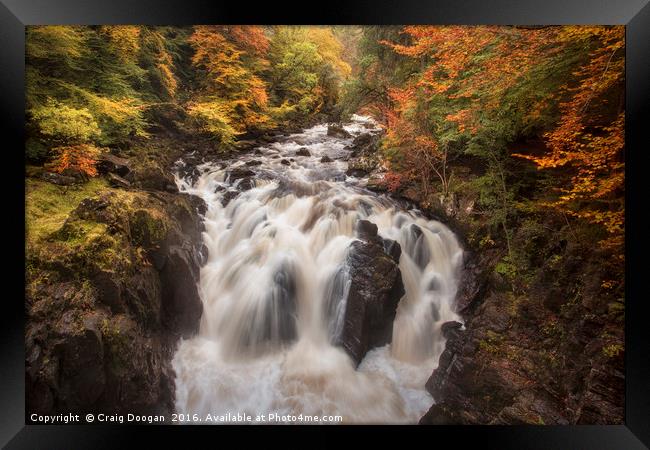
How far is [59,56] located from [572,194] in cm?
549

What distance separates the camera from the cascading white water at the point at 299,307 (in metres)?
3.04

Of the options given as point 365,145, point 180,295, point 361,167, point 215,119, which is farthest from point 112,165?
point 365,145

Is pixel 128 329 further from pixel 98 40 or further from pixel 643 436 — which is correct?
pixel 643 436

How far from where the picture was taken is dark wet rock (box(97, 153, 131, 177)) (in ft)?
10.0

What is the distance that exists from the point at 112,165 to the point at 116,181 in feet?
0.60

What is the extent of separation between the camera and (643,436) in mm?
2639

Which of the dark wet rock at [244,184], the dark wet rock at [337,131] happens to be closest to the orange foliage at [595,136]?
the dark wet rock at [337,131]

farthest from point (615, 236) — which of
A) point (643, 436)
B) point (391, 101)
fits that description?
point (391, 101)

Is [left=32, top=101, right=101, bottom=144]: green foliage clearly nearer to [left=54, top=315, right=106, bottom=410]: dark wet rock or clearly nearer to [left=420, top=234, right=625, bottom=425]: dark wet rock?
[left=54, top=315, right=106, bottom=410]: dark wet rock

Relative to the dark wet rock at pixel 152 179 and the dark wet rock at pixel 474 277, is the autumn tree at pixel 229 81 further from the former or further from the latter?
the dark wet rock at pixel 474 277

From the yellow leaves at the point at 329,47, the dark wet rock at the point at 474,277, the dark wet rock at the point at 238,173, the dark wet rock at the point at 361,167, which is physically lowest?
the dark wet rock at the point at 474,277

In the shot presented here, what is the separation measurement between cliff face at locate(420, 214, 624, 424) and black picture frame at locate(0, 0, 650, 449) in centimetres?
16
